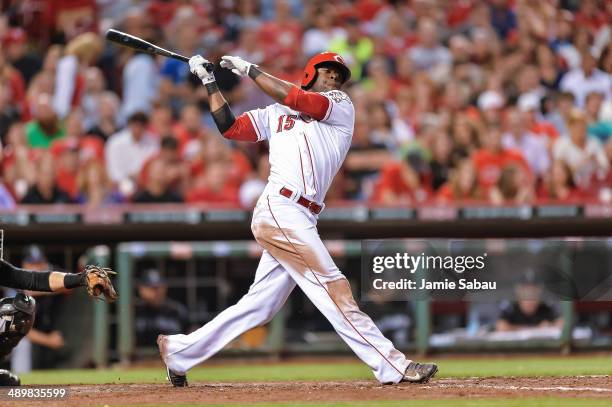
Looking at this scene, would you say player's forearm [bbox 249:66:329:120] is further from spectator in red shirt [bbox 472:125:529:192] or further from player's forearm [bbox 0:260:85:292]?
spectator in red shirt [bbox 472:125:529:192]

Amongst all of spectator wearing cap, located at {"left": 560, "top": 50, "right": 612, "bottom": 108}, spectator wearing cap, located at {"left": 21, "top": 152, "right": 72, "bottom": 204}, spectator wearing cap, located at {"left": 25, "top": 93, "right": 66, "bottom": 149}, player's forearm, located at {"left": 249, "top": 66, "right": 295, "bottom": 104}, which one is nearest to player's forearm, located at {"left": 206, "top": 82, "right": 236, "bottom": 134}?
player's forearm, located at {"left": 249, "top": 66, "right": 295, "bottom": 104}

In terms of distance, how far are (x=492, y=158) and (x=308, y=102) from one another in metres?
5.96

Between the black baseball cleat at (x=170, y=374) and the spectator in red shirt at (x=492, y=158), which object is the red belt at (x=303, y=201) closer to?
the black baseball cleat at (x=170, y=374)

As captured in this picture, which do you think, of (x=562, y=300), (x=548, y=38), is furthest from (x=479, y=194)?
(x=548, y=38)

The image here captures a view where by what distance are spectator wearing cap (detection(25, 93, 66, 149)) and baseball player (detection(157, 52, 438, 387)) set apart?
6.26 meters

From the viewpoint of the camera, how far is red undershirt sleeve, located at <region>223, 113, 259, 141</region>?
686cm

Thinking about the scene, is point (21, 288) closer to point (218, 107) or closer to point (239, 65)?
point (218, 107)

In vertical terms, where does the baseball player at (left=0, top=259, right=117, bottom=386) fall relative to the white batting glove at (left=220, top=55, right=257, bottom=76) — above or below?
below

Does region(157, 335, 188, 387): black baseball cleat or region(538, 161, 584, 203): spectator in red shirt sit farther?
region(538, 161, 584, 203): spectator in red shirt

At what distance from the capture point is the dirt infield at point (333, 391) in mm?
6254

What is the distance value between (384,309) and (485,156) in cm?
250

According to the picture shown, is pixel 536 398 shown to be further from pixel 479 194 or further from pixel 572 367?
pixel 479 194

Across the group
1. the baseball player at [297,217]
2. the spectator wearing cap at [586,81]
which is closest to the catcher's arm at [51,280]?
the baseball player at [297,217]

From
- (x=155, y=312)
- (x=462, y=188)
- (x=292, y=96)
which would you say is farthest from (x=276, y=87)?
(x=462, y=188)
